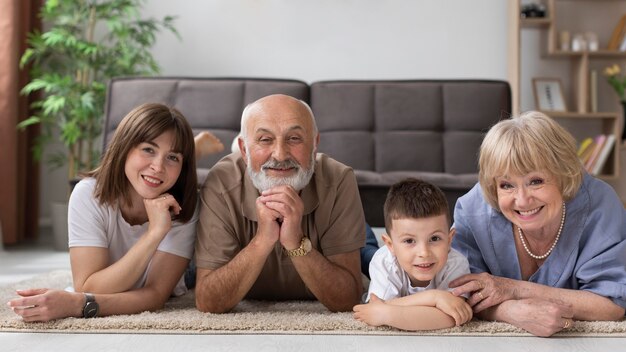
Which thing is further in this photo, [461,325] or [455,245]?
[455,245]

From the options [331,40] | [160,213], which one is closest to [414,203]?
[160,213]

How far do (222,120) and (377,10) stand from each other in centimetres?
161

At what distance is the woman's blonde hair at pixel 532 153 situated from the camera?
1885mm

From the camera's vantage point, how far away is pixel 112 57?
14.7ft

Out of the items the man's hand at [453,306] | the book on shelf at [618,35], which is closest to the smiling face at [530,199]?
the man's hand at [453,306]

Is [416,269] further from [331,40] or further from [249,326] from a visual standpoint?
[331,40]

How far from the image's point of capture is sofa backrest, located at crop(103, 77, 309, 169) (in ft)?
13.1

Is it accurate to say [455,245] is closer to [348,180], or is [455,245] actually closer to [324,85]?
[348,180]

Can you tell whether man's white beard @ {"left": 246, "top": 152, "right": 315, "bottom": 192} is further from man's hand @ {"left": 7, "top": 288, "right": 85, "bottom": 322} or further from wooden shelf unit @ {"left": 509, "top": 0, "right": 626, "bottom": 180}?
wooden shelf unit @ {"left": 509, "top": 0, "right": 626, "bottom": 180}


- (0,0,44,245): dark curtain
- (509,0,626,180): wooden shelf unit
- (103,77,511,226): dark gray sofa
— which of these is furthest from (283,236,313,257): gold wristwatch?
(509,0,626,180): wooden shelf unit

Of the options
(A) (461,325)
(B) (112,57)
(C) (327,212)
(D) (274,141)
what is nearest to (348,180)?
(C) (327,212)

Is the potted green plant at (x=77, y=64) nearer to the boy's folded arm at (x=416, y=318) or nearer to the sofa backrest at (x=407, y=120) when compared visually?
the sofa backrest at (x=407, y=120)

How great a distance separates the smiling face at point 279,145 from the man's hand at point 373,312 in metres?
0.37

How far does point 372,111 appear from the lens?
13.5 ft
